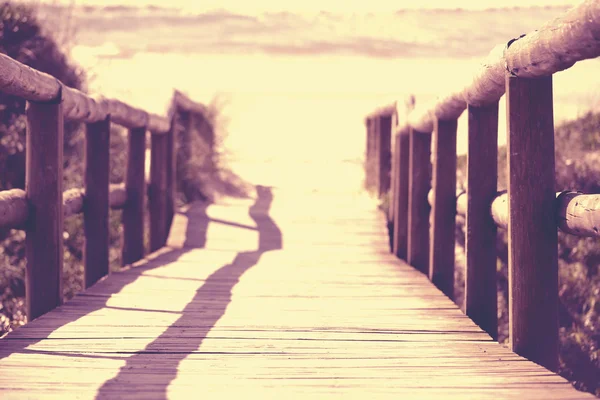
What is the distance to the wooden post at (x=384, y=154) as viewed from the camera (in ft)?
27.0

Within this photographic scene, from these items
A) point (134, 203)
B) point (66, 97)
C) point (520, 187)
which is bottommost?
point (134, 203)

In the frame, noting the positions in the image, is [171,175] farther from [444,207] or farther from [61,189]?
[61,189]

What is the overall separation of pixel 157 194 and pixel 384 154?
2.40 metres

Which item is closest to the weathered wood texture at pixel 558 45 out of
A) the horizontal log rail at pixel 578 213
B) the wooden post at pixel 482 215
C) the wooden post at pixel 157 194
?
the horizontal log rail at pixel 578 213

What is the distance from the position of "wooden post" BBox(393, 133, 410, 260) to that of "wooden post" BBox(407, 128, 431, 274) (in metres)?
0.52

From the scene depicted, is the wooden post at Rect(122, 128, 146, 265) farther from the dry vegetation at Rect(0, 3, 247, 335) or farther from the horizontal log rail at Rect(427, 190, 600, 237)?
the horizontal log rail at Rect(427, 190, 600, 237)

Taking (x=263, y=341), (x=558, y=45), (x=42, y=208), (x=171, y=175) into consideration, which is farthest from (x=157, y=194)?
(x=558, y=45)

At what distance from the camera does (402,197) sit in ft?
20.6

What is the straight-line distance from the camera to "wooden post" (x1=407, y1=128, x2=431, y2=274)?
220 inches

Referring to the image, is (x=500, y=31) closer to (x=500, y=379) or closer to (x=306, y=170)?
(x=306, y=170)

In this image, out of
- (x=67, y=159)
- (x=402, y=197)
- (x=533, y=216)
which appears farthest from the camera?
(x=67, y=159)

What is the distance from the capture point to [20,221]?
12.5ft

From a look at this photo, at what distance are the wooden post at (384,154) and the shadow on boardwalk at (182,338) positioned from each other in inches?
83.4

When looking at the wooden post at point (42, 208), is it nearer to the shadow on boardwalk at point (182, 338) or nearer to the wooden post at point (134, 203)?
the shadow on boardwalk at point (182, 338)
